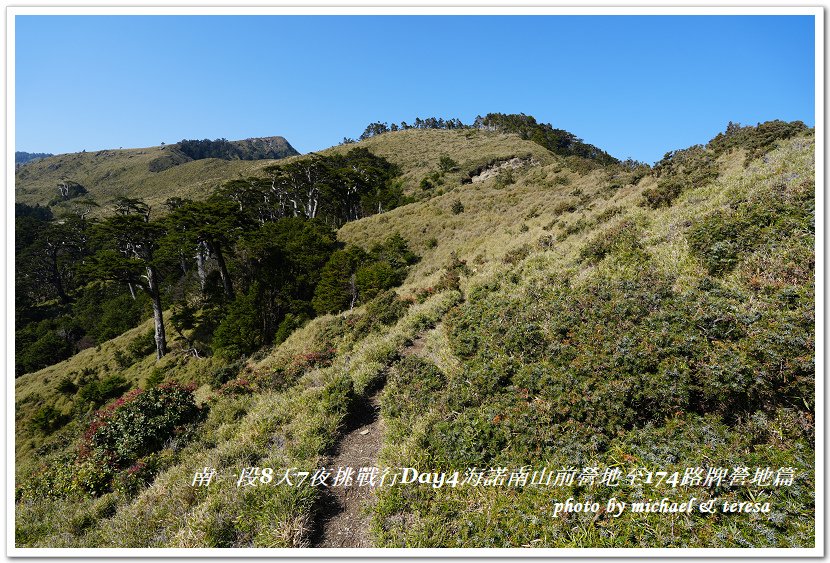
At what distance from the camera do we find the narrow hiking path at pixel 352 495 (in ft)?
18.0

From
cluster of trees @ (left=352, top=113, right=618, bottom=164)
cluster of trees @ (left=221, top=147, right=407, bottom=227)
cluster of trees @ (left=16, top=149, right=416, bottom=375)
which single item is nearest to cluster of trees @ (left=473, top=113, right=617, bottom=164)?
cluster of trees @ (left=352, top=113, right=618, bottom=164)

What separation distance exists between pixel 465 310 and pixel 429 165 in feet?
236

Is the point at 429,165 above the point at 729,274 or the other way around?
above

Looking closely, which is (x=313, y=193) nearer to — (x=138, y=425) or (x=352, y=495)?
(x=138, y=425)

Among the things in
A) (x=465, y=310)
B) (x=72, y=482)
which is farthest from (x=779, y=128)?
(x=72, y=482)

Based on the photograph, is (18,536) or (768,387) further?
(18,536)

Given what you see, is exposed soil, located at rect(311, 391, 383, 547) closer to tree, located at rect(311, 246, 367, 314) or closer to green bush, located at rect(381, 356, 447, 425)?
green bush, located at rect(381, 356, 447, 425)

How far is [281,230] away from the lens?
35.6 meters

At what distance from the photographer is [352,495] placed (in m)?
6.23

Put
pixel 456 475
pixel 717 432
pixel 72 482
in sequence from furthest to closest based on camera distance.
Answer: pixel 72 482
pixel 456 475
pixel 717 432

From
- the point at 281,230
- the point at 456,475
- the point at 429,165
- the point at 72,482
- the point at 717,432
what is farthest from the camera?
the point at 429,165

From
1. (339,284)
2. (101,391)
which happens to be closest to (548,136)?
(339,284)

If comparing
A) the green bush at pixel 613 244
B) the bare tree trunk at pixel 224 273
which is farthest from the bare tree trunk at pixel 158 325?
the green bush at pixel 613 244
